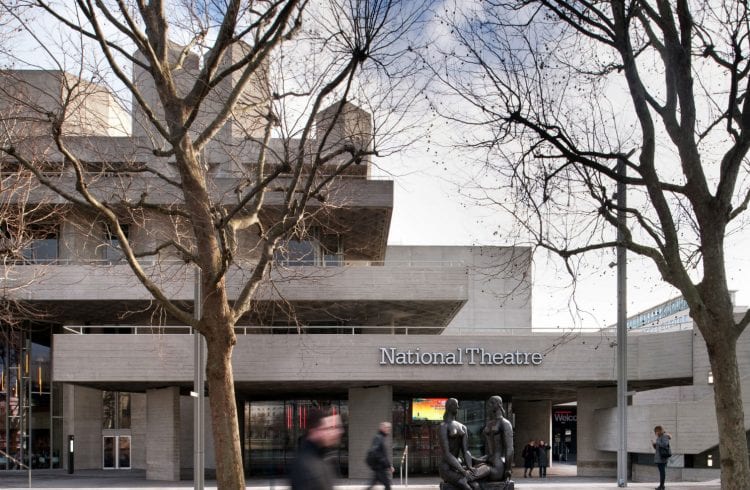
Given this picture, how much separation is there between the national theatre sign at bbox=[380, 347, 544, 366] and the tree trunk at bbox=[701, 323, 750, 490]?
1766 centimetres

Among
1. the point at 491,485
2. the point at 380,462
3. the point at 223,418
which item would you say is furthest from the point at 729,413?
the point at 223,418

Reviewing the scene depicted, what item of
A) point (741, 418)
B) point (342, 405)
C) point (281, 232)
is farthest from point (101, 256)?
point (741, 418)

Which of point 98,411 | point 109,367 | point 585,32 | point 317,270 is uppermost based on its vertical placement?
point 585,32

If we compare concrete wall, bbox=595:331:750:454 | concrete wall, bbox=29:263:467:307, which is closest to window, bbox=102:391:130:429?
concrete wall, bbox=29:263:467:307

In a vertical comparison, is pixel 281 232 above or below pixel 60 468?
above

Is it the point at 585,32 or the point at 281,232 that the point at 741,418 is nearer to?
the point at 585,32

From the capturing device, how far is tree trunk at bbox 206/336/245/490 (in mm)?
14391

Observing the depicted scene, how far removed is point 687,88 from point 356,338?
18.5 m

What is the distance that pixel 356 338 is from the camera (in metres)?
29.8

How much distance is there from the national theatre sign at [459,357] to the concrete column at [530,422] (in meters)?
16.8

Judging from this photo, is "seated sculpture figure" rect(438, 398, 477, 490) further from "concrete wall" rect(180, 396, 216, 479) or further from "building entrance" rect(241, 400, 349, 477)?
"concrete wall" rect(180, 396, 216, 479)

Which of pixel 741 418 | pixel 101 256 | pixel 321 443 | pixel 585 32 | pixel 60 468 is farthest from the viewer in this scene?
pixel 60 468

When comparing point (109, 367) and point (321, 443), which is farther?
point (109, 367)

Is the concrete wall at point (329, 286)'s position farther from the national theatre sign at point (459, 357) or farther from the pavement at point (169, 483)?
the pavement at point (169, 483)
